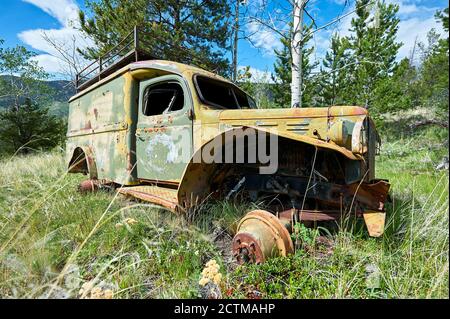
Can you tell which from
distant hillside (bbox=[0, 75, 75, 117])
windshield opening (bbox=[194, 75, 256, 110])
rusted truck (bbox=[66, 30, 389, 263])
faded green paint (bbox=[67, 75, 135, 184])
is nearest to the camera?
rusted truck (bbox=[66, 30, 389, 263])

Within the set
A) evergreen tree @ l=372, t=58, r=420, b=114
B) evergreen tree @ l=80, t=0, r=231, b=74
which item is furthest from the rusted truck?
evergreen tree @ l=372, t=58, r=420, b=114

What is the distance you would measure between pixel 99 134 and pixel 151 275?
11.1 feet

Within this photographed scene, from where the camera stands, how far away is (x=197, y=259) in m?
2.35

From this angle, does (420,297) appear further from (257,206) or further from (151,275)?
(151,275)

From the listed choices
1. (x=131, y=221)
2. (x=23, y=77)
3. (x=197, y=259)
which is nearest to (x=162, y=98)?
(x=131, y=221)

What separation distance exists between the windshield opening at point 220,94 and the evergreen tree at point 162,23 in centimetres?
761

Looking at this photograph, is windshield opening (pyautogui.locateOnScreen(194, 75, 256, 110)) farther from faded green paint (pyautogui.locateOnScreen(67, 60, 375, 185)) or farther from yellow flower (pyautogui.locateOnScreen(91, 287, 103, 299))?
yellow flower (pyautogui.locateOnScreen(91, 287, 103, 299))

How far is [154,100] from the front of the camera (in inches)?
159

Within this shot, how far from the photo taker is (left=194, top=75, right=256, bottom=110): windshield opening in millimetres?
3544

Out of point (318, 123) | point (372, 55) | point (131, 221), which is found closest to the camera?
point (318, 123)

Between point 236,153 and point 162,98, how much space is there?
1.86 metres

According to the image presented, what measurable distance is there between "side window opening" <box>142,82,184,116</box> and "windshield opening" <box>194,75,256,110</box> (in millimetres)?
339

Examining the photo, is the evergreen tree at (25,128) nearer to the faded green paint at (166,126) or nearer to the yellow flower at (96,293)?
the faded green paint at (166,126)

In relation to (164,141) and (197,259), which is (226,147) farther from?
(197,259)
